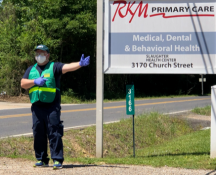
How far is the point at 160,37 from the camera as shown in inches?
298

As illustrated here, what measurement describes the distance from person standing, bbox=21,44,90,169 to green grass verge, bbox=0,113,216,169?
38.4 inches

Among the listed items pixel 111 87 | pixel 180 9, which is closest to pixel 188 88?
pixel 111 87

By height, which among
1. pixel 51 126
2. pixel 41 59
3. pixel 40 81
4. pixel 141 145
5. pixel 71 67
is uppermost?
pixel 41 59

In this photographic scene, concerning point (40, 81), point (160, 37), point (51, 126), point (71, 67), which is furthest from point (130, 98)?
point (40, 81)

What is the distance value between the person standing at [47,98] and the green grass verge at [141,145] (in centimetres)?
97

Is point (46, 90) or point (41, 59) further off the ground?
point (41, 59)

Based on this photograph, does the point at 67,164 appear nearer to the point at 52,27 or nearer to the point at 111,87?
the point at 52,27

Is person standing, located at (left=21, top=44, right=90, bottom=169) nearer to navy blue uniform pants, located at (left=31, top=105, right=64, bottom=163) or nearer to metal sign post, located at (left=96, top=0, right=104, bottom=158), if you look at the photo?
navy blue uniform pants, located at (left=31, top=105, right=64, bottom=163)

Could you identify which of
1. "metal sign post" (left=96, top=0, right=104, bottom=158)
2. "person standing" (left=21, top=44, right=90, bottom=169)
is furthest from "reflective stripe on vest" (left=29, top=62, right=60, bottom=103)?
"metal sign post" (left=96, top=0, right=104, bottom=158)

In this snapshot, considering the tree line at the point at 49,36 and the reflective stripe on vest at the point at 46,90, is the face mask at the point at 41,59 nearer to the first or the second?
the reflective stripe on vest at the point at 46,90

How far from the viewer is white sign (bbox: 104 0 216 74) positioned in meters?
7.52

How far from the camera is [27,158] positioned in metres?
7.00

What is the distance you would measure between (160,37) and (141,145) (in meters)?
4.43

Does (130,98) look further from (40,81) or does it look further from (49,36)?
(49,36)
